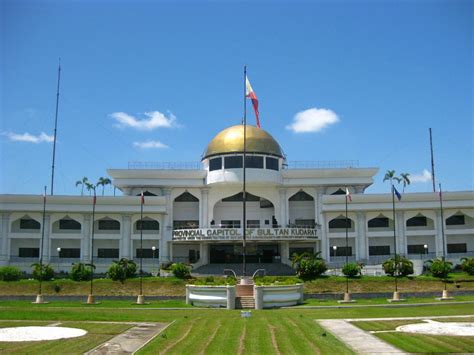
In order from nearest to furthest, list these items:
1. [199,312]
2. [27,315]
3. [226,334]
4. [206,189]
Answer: [226,334], [27,315], [199,312], [206,189]

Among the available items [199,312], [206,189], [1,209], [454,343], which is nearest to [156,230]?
[206,189]

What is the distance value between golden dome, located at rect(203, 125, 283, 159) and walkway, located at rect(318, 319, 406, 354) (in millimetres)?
38783

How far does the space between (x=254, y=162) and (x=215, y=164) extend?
4.93 meters

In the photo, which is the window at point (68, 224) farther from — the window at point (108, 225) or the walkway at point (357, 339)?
the walkway at point (357, 339)

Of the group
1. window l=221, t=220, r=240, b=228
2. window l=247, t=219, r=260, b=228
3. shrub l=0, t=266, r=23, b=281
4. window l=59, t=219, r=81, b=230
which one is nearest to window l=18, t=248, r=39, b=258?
window l=59, t=219, r=81, b=230

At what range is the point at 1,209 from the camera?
210 ft

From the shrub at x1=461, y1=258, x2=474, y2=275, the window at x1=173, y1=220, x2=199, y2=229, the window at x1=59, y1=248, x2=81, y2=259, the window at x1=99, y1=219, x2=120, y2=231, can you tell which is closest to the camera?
the shrub at x1=461, y1=258, x2=474, y2=275

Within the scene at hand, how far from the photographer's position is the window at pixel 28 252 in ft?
216

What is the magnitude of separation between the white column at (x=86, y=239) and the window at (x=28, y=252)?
233 inches

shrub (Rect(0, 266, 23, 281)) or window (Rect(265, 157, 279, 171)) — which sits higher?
window (Rect(265, 157, 279, 171))

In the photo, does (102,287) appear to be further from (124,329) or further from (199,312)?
(124,329)

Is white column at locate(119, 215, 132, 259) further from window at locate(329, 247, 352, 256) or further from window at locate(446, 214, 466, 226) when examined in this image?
window at locate(446, 214, 466, 226)

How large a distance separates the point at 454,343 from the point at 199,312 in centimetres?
1978

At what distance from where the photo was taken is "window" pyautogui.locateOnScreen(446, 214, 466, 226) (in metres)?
66.6
